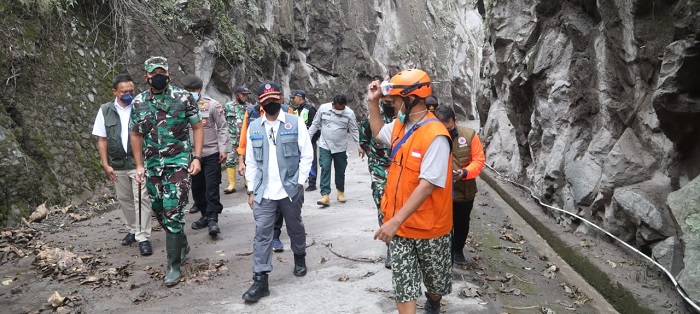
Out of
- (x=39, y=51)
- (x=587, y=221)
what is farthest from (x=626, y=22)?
(x=39, y=51)

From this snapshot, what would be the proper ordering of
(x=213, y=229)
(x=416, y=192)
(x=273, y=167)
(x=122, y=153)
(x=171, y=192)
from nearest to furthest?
(x=416, y=192) < (x=273, y=167) < (x=171, y=192) < (x=122, y=153) < (x=213, y=229)

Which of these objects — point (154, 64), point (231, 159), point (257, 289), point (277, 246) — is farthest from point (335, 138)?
point (257, 289)

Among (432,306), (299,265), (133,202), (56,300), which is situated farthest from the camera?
(133,202)

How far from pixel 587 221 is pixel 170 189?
4.93m

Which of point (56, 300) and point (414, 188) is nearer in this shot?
point (414, 188)

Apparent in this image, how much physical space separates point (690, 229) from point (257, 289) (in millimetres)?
3730

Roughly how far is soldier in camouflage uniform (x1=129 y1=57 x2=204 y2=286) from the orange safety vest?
2.42m

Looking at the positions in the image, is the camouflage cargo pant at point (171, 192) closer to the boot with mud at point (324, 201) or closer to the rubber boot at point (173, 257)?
the rubber boot at point (173, 257)

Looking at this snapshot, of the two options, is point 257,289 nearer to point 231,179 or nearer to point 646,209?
point 646,209

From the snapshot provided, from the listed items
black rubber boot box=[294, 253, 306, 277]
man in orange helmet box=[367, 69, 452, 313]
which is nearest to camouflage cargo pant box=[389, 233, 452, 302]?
man in orange helmet box=[367, 69, 452, 313]

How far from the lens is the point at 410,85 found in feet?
10.9

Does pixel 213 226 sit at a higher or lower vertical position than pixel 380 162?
lower

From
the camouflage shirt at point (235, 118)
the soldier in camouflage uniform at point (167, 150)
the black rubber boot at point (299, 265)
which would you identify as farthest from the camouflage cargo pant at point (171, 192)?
the camouflage shirt at point (235, 118)

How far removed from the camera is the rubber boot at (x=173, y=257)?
15.6 feet
